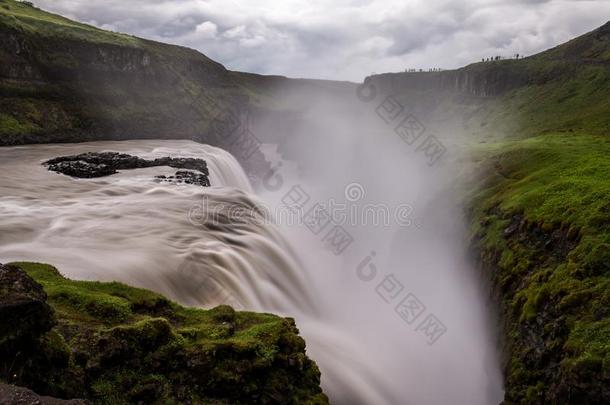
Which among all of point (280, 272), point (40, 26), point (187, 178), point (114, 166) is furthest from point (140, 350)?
point (40, 26)

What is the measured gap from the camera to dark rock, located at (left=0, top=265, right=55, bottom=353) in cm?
846

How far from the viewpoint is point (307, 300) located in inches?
991

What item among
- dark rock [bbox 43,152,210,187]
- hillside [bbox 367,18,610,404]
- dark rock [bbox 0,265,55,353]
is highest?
dark rock [bbox 43,152,210,187]

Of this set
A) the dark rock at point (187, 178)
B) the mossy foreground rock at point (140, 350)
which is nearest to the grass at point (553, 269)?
the mossy foreground rock at point (140, 350)

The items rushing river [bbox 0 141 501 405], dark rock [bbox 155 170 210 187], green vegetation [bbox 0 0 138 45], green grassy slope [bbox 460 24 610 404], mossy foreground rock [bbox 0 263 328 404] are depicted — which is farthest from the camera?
green vegetation [bbox 0 0 138 45]

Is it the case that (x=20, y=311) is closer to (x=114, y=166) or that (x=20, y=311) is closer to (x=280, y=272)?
(x=280, y=272)

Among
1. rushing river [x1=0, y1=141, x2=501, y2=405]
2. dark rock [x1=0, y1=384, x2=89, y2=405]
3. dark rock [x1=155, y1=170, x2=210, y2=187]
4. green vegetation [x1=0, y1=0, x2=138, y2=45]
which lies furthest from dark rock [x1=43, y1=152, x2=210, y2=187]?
green vegetation [x1=0, y1=0, x2=138, y2=45]

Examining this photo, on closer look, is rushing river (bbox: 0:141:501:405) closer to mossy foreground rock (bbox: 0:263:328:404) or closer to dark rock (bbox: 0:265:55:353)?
mossy foreground rock (bbox: 0:263:328:404)

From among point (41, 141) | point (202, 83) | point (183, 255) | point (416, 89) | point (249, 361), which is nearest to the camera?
point (249, 361)

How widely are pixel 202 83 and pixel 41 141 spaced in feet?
278

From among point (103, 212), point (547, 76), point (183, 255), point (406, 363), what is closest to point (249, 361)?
point (183, 255)

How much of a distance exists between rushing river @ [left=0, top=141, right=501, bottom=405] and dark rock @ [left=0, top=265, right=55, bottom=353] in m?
9.88

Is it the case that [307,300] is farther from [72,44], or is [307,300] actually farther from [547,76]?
[547,76]

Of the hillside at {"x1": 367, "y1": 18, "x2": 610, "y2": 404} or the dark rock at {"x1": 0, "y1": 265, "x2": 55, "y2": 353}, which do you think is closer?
the dark rock at {"x1": 0, "y1": 265, "x2": 55, "y2": 353}
